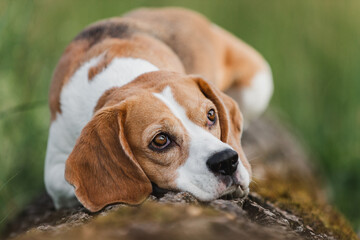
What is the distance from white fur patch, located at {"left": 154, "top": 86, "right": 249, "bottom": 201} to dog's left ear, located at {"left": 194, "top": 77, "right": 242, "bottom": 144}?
0.38m

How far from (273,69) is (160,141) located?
217 inches

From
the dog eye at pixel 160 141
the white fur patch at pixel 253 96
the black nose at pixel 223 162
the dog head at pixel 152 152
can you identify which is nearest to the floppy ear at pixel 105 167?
the dog head at pixel 152 152

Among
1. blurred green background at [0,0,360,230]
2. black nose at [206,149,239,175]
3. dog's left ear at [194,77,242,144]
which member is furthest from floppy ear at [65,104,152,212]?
dog's left ear at [194,77,242,144]

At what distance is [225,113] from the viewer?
3.49 m

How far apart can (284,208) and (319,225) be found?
0.27 m

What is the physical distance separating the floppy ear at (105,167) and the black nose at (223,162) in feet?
1.39

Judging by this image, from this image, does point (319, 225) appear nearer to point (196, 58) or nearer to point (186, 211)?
point (186, 211)

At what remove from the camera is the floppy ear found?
286cm

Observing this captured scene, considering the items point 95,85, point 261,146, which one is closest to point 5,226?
point 95,85

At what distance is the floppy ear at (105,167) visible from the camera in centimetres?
286

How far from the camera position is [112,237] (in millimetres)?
1800

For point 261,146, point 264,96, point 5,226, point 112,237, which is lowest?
point 5,226

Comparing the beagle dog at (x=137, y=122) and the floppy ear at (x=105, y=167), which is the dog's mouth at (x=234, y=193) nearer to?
the beagle dog at (x=137, y=122)

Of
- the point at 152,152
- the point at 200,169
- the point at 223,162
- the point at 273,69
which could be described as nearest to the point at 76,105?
the point at 152,152
